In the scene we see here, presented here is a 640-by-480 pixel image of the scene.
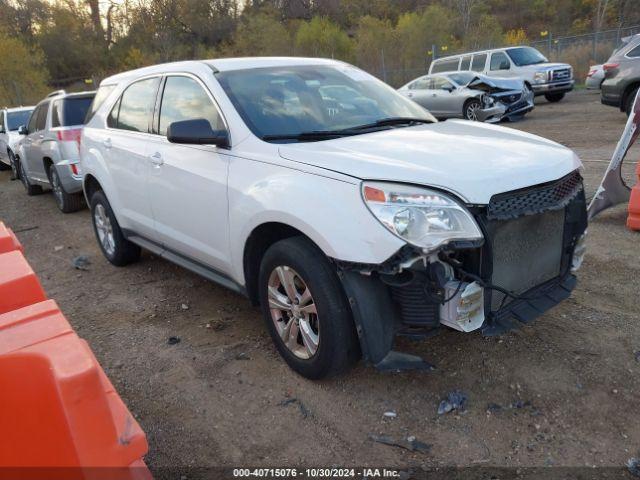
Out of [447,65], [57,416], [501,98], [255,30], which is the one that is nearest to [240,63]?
[57,416]

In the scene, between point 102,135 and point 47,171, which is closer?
point 102,135

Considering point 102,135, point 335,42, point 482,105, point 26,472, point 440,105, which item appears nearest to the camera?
point 26,472

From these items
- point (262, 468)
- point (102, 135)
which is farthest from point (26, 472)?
point (102, 135)

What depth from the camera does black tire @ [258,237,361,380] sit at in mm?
2799

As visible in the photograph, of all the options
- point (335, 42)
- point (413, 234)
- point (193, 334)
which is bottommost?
point (193, 334)

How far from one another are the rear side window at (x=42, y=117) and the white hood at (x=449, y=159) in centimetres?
713

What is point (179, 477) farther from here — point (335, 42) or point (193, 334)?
point (335, 42)

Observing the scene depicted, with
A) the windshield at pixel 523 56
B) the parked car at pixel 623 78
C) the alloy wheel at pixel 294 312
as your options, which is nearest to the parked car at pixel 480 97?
the parked car at pixel 623 78

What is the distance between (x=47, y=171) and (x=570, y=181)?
27.2 feet

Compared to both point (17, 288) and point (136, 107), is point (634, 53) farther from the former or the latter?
point (17, 288)

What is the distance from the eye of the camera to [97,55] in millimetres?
50469

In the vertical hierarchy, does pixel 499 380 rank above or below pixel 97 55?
below

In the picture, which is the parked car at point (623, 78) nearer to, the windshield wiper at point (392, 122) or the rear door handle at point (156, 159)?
the windshield wiper at point (392, 122)

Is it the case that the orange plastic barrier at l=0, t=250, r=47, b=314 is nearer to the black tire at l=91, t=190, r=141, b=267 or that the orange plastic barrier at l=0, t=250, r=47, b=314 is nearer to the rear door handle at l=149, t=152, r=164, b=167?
the rear door handle at l=149, t=152, r=164, b=167
